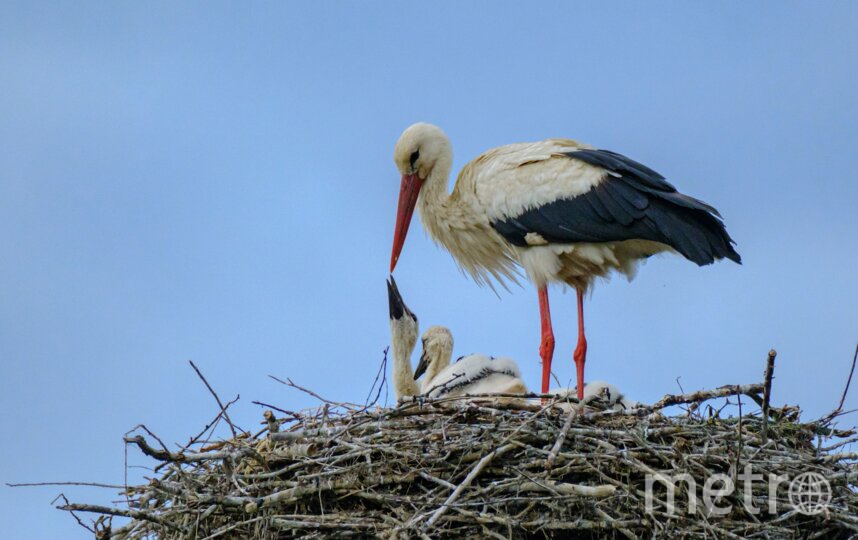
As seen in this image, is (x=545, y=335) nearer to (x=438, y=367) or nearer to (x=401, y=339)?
(x=438, y=367)

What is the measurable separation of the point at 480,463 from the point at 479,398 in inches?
39.8

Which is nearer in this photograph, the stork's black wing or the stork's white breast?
the stork's black wing

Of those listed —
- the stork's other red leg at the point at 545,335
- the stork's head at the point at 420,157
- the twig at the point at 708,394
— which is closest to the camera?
the twig at the point at 708,394

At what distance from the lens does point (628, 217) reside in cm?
652

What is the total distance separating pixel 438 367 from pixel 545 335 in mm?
642

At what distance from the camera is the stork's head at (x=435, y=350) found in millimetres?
7184

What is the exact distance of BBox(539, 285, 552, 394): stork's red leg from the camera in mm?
7016

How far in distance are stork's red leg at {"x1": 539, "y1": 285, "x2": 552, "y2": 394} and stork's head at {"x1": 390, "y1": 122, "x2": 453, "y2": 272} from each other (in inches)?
39.7

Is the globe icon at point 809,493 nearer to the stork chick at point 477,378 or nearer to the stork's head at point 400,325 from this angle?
the stork chick at point 477,378

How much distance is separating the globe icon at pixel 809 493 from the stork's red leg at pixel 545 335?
200cm

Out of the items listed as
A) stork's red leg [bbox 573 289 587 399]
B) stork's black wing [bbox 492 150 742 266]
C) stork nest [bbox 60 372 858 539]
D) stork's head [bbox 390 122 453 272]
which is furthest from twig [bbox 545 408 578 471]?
stork's head [bbox 390 122 453 272]

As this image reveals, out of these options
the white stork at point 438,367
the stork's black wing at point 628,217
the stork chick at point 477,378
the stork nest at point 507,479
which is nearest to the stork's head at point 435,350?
the white stork at point 438,367

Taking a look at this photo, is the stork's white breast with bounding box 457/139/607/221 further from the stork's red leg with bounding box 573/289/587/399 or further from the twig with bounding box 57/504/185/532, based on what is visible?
the twig with bounding box 57/504/185/532

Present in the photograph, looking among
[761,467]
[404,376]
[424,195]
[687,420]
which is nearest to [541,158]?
[424,195]
